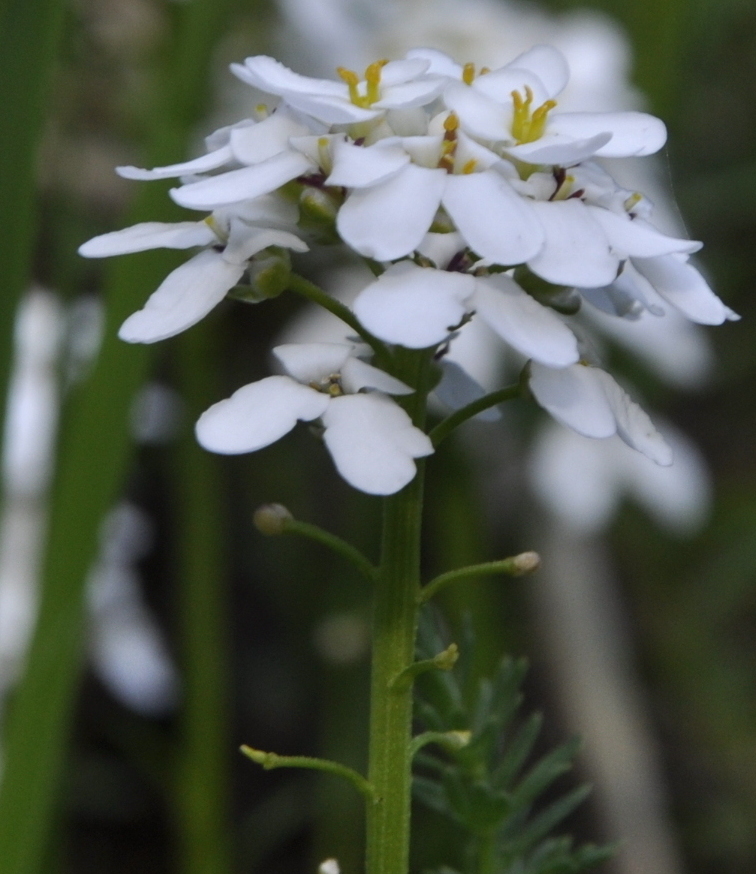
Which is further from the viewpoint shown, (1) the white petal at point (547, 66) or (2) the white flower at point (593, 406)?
(1) the white petal at point (547, 66)

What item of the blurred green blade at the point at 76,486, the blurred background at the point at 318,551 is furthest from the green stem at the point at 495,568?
the blurred background at the point at 318,551

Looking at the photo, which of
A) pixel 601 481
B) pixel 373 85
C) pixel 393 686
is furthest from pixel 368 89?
pixel 601 481

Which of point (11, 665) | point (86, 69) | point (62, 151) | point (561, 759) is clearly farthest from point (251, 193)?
point (86, 69)

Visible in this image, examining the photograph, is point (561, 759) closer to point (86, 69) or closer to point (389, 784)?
point (389, 784)

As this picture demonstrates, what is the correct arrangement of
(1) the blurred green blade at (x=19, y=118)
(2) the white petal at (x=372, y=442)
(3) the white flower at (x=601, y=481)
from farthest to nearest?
1. (3) the white flower at (x=601, y=481)
2. (1) the blurred green blade at (x=19, y=118)
3. (2) the white petal at (x=372, y=442)

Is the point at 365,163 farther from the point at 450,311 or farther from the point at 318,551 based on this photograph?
the point at 318,551

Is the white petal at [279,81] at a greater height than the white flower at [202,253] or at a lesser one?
greater

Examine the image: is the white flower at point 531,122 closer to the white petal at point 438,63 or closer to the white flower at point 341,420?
the white petal at point 438,63
